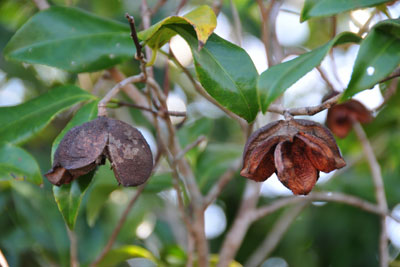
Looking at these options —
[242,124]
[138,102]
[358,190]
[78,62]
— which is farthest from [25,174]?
[358,190]

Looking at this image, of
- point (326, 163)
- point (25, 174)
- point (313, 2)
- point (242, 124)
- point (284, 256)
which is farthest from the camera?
point (284, 256)

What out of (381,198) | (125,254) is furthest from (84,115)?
(381,198)

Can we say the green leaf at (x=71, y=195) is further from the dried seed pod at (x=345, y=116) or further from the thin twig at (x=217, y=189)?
the dried seed pod at (x=345, y=116)

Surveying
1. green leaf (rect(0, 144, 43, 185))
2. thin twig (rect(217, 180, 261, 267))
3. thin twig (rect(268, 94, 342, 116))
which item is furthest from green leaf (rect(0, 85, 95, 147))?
thin twig (rect(217, 180, 261, 267))

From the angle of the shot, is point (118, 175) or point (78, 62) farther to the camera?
point (78, 62)

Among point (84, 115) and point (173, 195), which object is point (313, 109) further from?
point (173, 195)

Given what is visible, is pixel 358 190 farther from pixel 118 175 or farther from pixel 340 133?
pixel 118 175

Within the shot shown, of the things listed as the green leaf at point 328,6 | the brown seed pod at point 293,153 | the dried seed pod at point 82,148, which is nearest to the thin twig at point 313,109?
the brown seed pod at point 293,153
